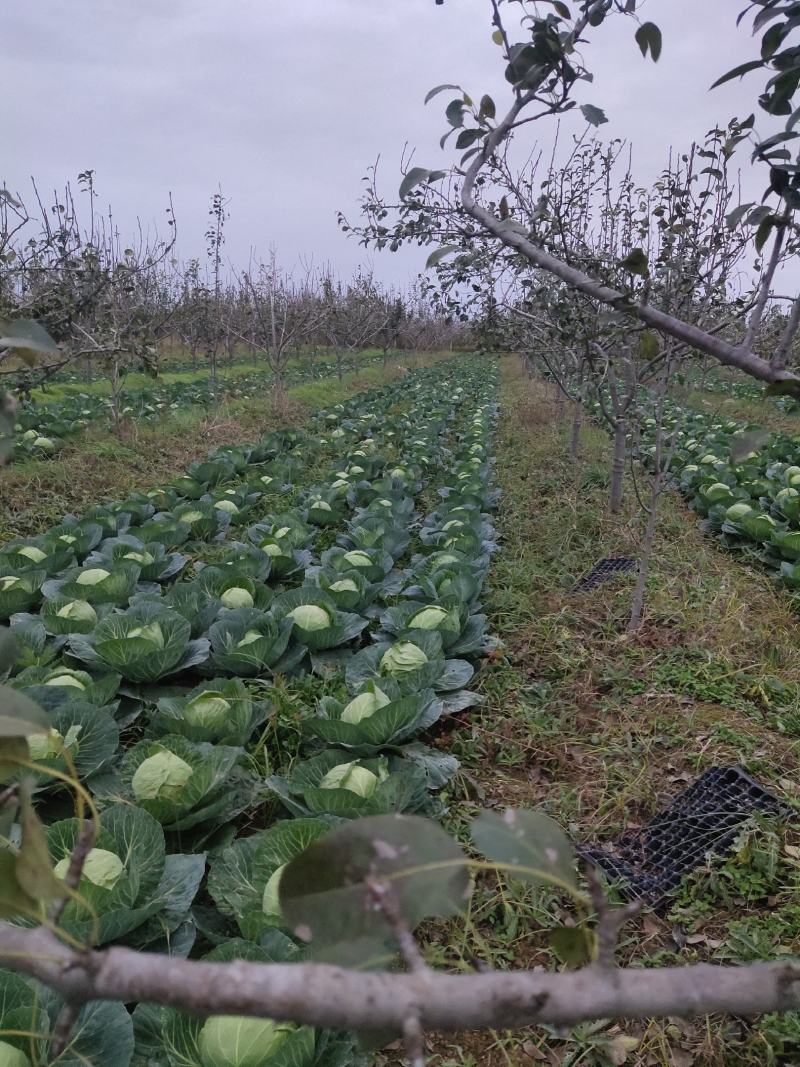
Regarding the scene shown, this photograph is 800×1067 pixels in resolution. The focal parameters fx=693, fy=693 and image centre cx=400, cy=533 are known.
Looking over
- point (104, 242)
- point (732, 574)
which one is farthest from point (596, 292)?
point (104, 242)

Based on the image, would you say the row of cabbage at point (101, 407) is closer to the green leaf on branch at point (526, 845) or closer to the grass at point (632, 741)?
the grass at point (632, 741)

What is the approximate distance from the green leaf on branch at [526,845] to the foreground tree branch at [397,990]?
9cm

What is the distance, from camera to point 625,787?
9.50 ft

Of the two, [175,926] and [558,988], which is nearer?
[558,988]

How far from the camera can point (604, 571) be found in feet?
16.8

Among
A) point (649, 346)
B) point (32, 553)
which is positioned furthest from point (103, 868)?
point (32, 553)

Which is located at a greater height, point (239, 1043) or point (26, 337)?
point (26, 337)

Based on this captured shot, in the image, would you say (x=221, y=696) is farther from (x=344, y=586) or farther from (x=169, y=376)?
(x=169, y=376)

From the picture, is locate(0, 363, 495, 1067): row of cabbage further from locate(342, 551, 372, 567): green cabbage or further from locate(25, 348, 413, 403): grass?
locate(25, 348, 413, 403): grass

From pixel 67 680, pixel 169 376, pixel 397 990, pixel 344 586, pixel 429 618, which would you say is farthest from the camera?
pixel 169 376

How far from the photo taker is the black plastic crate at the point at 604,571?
4.96 m

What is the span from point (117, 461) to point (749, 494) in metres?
7.36

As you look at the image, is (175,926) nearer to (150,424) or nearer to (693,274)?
(693,274)

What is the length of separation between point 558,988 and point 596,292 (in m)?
0.87
